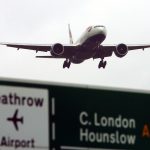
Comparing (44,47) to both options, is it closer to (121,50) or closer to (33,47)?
(33,47)

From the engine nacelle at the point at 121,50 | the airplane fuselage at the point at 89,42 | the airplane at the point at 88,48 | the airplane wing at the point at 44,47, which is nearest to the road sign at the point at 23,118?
the airplane at the point at 88,48

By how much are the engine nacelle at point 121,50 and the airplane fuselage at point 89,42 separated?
6.91 feet

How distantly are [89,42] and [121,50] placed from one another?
3.63m

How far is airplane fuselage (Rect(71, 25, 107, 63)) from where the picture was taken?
6931cm

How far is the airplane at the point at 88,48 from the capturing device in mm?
69125

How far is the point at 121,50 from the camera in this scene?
70500mm

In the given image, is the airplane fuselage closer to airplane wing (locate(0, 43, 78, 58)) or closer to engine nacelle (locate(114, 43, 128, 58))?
airplane wing (locate(0, 43, 78, 58))

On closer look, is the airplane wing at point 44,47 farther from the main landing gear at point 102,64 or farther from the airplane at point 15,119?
the airplane at point 15,119

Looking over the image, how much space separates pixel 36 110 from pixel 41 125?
6.6 inches

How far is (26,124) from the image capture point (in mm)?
6684

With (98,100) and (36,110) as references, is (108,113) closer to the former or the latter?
(98,100)

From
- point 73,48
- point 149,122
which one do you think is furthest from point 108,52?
point 149,122

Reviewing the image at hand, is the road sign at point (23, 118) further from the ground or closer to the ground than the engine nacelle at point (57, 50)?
further from the ground

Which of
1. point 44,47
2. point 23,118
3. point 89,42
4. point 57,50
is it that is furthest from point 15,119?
point 44,47
